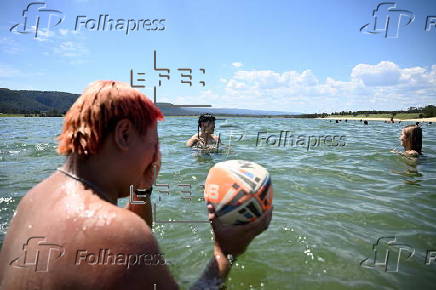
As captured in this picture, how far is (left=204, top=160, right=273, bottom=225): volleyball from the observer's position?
2.91 meters

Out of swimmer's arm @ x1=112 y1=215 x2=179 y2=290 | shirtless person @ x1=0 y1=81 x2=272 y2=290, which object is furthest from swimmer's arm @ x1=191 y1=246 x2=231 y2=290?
swimmer's arm @ x1=112 y1=215 x2=179 y2=290

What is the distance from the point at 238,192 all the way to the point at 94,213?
167 cm

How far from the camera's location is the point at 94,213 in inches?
69.3

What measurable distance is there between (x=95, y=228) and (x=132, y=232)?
0.70 ft

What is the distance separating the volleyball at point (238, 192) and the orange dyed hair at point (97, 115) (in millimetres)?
1341

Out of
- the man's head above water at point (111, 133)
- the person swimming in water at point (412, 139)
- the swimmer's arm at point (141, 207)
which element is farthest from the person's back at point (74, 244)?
the person swimming in water at point (412, 139)

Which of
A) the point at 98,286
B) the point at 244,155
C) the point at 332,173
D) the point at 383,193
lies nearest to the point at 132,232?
the point at 98,286

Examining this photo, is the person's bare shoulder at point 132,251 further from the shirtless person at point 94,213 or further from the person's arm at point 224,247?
the person's arm at point 224,247

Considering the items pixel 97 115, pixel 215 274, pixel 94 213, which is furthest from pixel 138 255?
pixel 215 274

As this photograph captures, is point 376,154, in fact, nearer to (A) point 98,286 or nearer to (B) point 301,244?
(B) point 301,244

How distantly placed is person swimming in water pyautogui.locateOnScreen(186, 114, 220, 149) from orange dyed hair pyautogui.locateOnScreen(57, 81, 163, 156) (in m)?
11.5

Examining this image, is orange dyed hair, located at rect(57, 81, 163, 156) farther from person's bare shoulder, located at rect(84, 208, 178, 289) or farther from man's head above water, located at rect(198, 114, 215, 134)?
man's head above water, located at rect(198, 114, 215, 134)

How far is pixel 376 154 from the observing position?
539 inches

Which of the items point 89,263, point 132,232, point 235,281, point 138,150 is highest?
point 138,150
